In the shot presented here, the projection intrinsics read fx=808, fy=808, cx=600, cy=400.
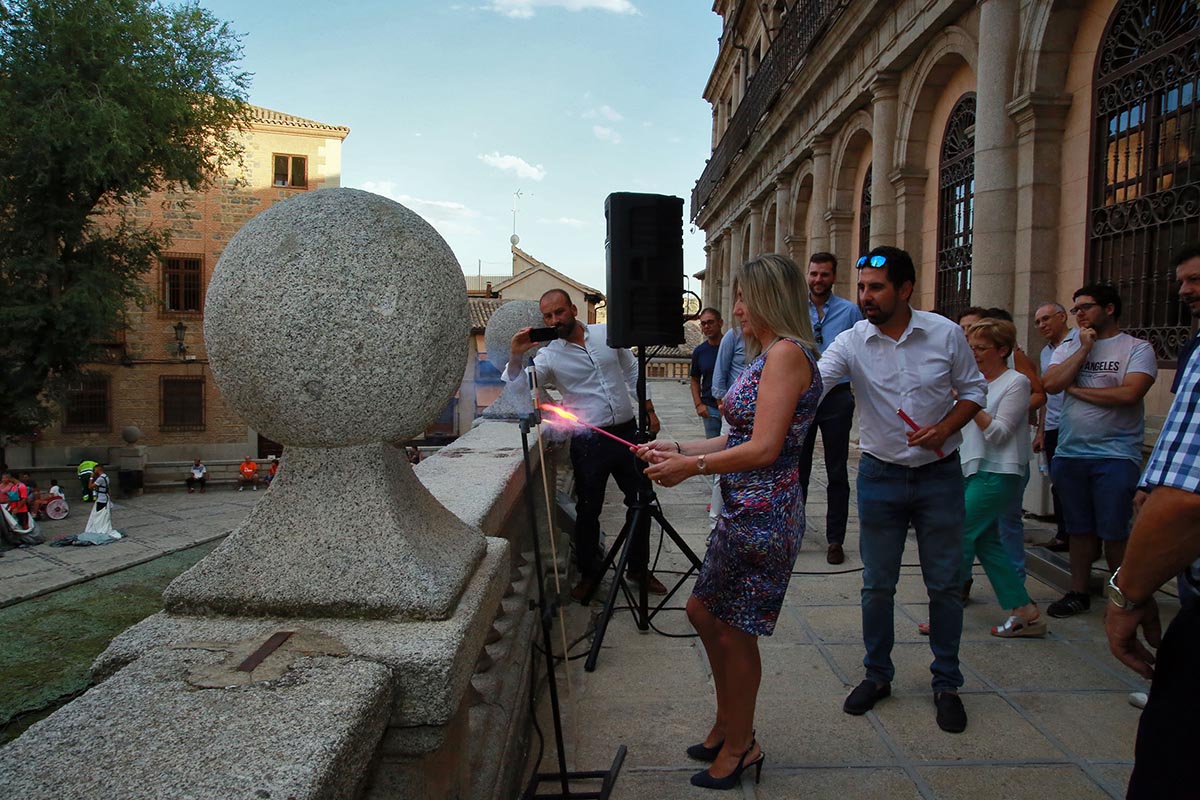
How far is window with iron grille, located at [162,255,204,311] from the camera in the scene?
32.6 metres

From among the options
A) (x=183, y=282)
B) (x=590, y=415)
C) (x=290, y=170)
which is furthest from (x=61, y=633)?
(x=290, y=170)

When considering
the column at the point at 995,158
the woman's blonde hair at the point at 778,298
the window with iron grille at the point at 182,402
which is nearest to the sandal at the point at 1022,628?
the woman's blonde hair at the point at 778,298

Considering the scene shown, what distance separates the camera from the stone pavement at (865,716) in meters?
2.87

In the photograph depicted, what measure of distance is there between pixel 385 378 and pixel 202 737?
2.66 ft

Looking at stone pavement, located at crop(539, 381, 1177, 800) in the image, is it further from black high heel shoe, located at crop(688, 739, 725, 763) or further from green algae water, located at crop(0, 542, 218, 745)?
green algae water, located at crop(0, 542, 218, 745)

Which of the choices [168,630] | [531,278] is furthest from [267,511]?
[531,278]

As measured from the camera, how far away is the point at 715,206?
28203 mm

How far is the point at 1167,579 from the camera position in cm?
172

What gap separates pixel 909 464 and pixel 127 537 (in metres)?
21.0

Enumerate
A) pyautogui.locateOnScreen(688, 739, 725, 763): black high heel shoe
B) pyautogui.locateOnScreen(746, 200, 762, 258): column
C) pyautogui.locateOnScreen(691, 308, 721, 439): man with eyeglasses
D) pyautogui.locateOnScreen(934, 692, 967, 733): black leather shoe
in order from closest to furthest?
pyautogui.locateOnScreen(688, 739, 725, 763): black high heel shoe, pyautogui.locateOnScreen(934, 692, 967, 733): black leather shoe, pyautogui.locateOnScreen(691, 308, 721, 439): man with eyeglasses, pyautogui.locateOnScreen(746, 200, 762, 258): column

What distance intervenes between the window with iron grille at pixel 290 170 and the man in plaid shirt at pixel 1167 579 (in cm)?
3599

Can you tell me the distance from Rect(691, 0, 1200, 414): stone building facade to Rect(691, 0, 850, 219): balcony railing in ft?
0.35

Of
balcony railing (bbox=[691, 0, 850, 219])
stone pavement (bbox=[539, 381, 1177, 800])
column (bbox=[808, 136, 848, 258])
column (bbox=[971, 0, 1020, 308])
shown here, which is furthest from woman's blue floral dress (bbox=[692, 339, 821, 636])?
column (bbox=[808, 136, 848, 258])

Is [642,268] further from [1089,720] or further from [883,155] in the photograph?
[883,155]
